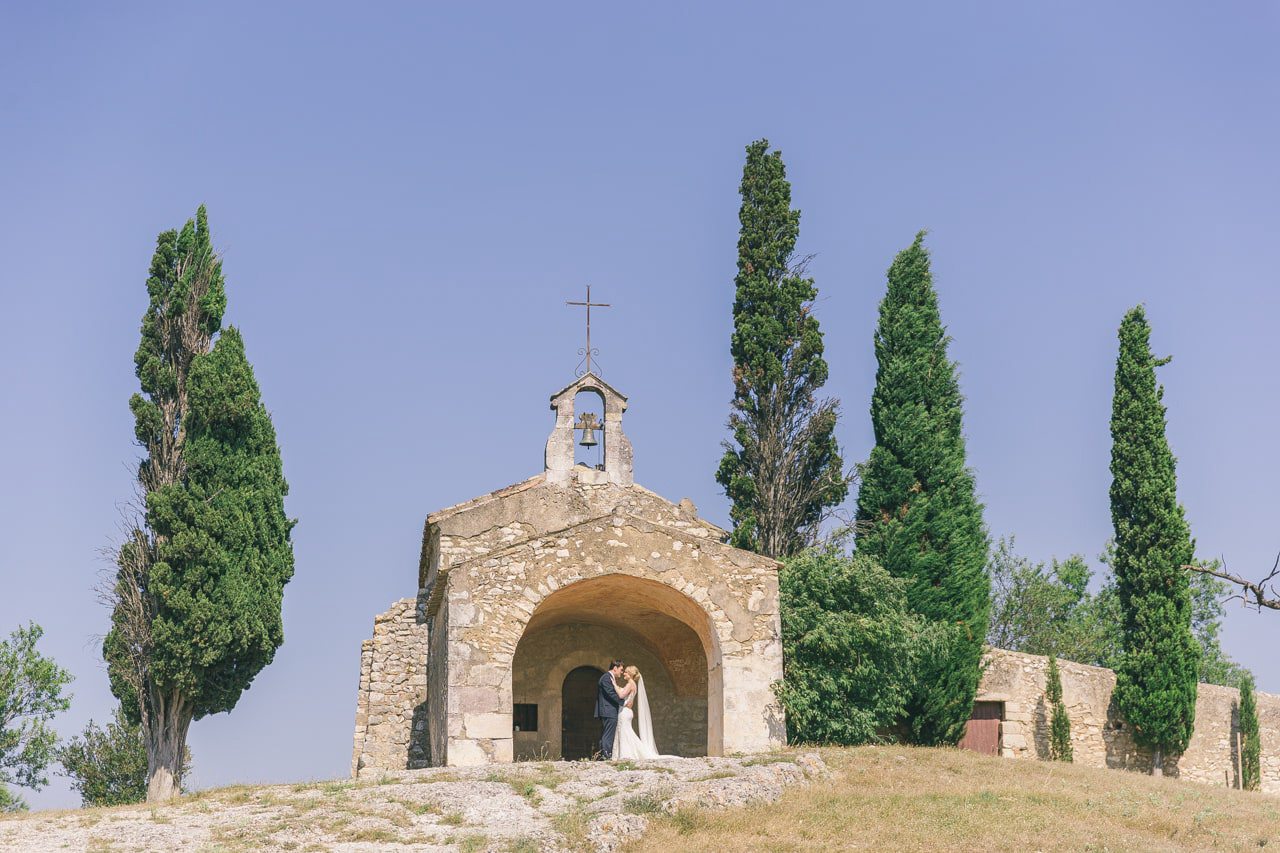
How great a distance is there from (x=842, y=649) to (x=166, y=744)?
40.5 feet

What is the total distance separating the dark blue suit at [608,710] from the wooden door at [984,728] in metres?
8.69

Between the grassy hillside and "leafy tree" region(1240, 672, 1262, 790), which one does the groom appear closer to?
the grassy hillside

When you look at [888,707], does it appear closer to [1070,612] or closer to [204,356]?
[204,356]

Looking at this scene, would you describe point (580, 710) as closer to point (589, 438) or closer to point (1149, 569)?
point (589, 438)

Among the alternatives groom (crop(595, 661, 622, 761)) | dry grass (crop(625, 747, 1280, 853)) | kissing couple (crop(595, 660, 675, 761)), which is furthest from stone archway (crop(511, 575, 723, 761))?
dry grass (crop(625, 747, 1280, 853))

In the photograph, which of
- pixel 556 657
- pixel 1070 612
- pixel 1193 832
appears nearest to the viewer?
pixel 1193 832

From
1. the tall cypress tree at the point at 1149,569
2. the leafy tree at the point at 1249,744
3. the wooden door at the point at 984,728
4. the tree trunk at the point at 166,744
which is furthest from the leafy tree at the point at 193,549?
the leafy tree at the point at 1249,744

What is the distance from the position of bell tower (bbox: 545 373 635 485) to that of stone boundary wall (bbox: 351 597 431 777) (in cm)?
356

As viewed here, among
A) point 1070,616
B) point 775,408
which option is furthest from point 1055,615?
point 775,408

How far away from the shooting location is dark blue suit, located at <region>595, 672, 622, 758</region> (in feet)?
66.4

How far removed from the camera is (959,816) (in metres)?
15.7

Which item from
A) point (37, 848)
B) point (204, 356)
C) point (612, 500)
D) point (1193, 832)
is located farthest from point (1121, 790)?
point (204, 356)

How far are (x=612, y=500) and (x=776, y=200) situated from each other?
311 inches

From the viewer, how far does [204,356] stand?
90.1 ft
